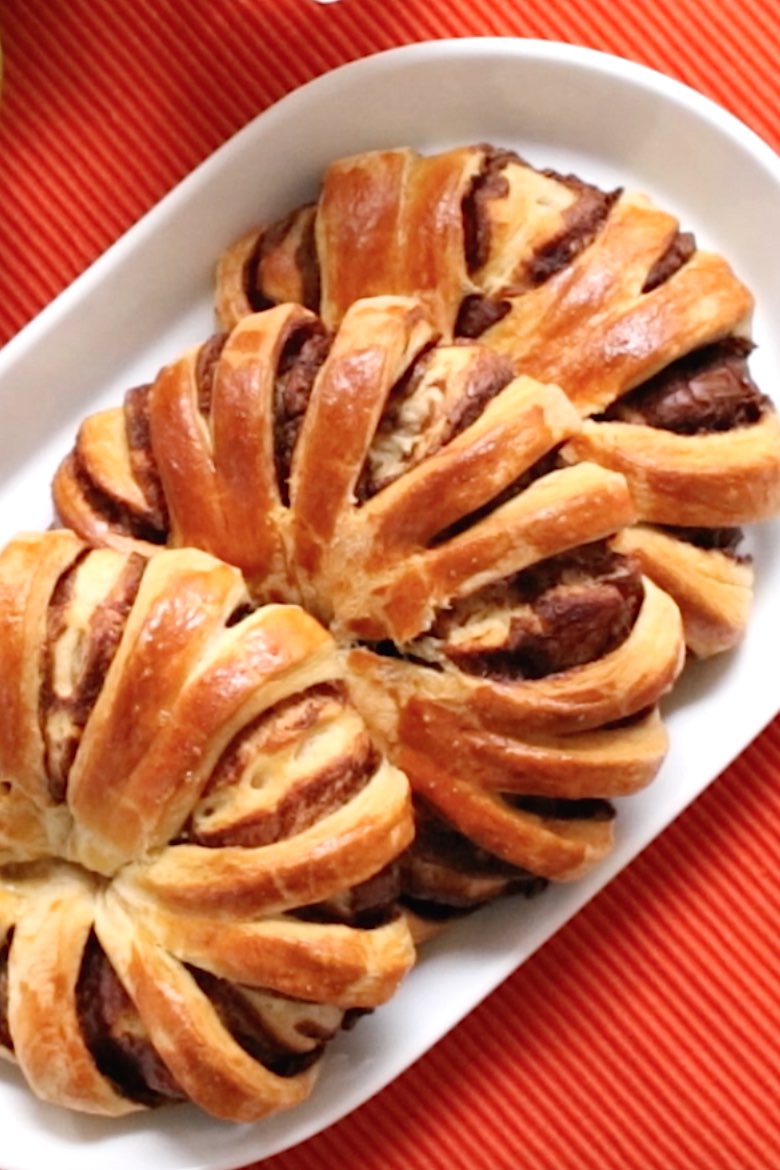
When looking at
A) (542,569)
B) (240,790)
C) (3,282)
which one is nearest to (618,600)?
(542,569)

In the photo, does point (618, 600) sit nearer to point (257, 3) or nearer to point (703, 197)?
point (703, 197)

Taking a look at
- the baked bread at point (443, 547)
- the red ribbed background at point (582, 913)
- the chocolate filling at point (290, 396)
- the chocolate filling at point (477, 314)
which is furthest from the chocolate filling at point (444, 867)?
the chocolate filling at point (477, 314)

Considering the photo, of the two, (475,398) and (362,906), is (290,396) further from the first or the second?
(362,906)

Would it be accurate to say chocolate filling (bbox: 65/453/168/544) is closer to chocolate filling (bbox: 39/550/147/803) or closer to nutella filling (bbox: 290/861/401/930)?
chocolate filling (bbox: 39/550/147/803)

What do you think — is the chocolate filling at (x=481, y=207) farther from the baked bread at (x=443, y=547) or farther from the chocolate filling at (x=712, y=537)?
the chocolate filling at (x=712, y=537)

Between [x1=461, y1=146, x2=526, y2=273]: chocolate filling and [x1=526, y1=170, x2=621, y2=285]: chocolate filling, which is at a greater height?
[x1=461, y1=146, x2=526, y2=273]: chocolate filling

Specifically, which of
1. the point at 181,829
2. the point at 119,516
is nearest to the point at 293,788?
the point at 181,829

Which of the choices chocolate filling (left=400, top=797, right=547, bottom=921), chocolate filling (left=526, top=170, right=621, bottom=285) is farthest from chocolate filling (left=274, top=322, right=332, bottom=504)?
chocolate filling (left=400, top=797, right=547, bottom=921)
